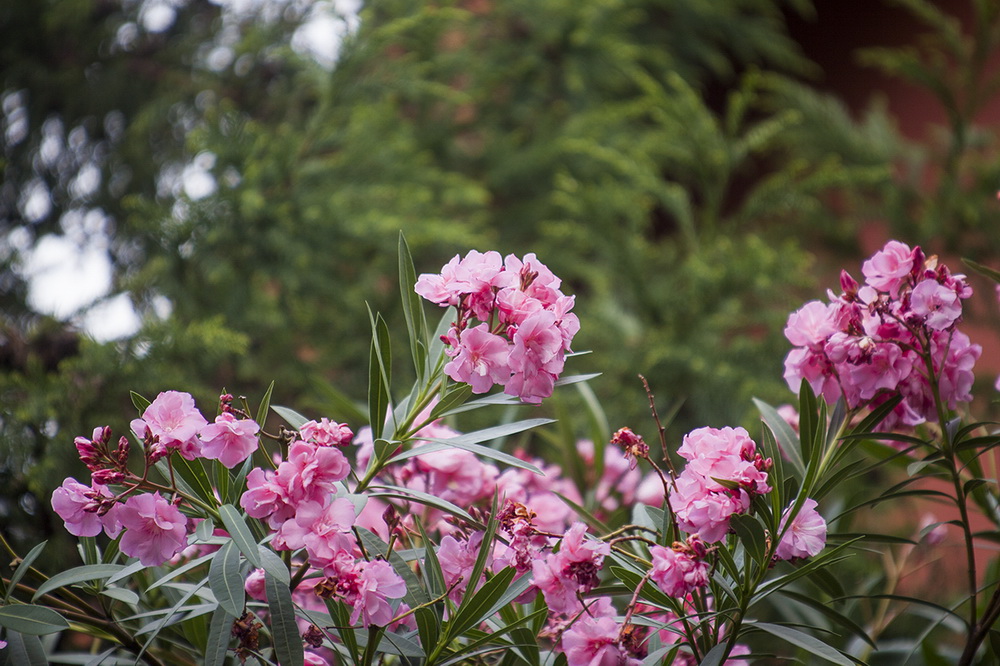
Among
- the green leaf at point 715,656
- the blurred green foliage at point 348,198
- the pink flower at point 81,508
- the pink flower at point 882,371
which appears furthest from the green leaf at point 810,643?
the blurred green foliage at point 348,198

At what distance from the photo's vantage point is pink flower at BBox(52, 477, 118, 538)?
363 mm

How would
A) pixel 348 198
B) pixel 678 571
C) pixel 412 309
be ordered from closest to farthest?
1. pixel 678 571
2. pixel 412 309
3. pixel 348 198

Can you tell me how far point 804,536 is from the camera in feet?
1.26

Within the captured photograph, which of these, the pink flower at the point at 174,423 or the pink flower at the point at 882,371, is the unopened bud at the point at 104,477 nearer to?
the pink flower at the point at 174,423

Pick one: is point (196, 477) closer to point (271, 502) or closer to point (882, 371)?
point (271, 502)

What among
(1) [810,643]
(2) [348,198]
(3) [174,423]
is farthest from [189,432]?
(2) [348,198]

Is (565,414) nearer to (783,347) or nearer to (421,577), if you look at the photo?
(421,577)

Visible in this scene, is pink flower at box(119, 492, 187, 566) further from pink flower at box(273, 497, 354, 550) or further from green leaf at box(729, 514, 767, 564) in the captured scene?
green leaf at box(729, 514, 767, 564)

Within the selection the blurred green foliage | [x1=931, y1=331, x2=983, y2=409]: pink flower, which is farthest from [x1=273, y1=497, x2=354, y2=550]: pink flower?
the blurred green foliage

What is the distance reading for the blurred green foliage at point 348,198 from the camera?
1122 millimetres

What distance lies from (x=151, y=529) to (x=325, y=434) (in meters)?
0.09

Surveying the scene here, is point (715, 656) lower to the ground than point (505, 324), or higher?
lower

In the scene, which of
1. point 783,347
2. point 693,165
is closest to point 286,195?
point 693,165

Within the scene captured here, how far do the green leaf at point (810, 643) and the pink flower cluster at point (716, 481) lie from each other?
0.23 feet
